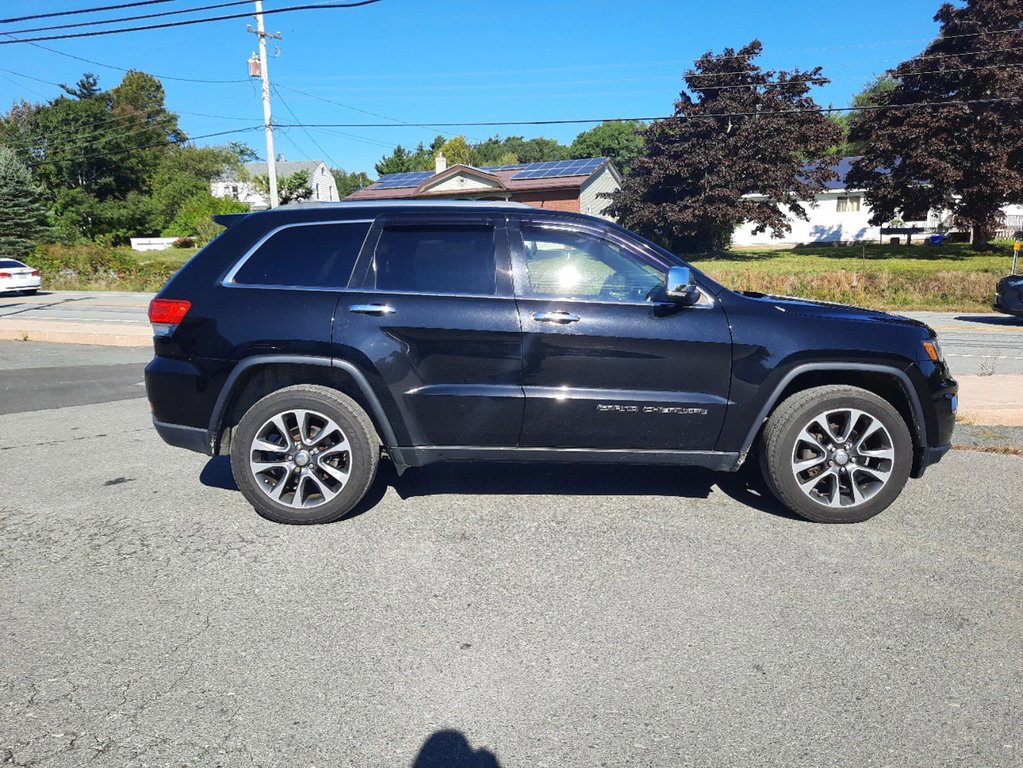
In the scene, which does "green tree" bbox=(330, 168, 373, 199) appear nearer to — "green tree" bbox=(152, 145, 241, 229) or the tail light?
"green tree" bbox=(152, 145, 241, 229)

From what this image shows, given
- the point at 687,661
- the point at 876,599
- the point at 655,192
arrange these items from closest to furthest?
the point at 687,661 < the point at 876,599 < the point at 655,192

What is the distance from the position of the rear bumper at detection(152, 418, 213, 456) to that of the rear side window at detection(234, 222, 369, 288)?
0.94 m

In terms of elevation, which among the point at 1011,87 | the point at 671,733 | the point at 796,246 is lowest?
the point at 671,733

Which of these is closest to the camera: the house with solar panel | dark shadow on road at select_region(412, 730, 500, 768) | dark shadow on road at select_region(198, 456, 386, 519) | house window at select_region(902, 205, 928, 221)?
dark shadow on road at select_region(412, 730, 500, 768)

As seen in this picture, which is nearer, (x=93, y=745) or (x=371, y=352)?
(x=93, y=745)

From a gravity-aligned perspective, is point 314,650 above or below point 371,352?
below

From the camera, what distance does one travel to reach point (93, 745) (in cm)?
252

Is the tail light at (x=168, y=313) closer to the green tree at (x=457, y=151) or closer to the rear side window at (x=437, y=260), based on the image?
the rear side window at (x=437, y=260)

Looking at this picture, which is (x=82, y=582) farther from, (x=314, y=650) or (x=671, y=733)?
(x=671, y=733)

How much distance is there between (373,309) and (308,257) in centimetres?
59

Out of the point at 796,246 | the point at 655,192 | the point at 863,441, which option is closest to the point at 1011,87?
the point at 655,192

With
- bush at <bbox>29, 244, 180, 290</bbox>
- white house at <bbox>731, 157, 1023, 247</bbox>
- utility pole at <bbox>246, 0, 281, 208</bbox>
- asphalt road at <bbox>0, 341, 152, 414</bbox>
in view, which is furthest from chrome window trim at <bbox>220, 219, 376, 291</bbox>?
white house at <bbox>731, 157, 1023, 247</bbox>

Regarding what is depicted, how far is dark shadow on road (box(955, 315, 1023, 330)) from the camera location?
18.4m

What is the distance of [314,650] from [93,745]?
84 centimetres
